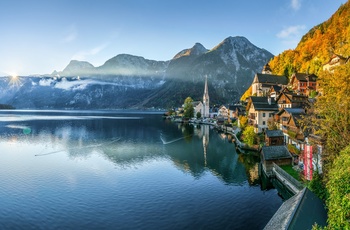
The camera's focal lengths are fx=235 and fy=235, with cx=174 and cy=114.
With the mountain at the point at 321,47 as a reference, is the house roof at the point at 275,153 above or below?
below

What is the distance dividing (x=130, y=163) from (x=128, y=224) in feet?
99.6

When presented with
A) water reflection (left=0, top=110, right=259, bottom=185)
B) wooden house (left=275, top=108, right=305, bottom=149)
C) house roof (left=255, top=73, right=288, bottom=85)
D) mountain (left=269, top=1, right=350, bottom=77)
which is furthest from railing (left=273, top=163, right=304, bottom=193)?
house roof (left=255, top=73, right=288, bottom=85)

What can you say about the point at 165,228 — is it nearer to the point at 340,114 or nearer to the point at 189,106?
the point at 340,114

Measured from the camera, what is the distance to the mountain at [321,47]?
10971 centimetres

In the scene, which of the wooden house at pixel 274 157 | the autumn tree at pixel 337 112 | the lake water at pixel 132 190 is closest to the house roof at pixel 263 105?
the lake water at pixel 132 190

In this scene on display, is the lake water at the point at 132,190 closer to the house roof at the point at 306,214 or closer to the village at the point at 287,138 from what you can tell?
the village at the point at 287,138

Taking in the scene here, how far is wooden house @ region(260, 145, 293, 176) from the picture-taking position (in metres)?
48.3

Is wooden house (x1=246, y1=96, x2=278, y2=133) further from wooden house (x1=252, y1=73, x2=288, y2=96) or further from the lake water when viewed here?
wooden house (x1=252, y1=73, x2=288, y2=96)

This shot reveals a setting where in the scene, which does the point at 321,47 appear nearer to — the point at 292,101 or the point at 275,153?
the point at 292,101

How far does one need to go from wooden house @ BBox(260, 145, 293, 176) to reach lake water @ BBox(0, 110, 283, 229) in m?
3.12

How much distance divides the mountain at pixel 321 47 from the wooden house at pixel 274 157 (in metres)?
74.9

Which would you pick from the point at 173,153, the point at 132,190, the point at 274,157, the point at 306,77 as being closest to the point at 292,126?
the point at 274,157

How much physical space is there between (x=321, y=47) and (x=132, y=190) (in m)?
124

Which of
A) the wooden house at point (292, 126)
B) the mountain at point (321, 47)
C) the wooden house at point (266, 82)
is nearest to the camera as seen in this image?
the wooden house at point (292, 126)
